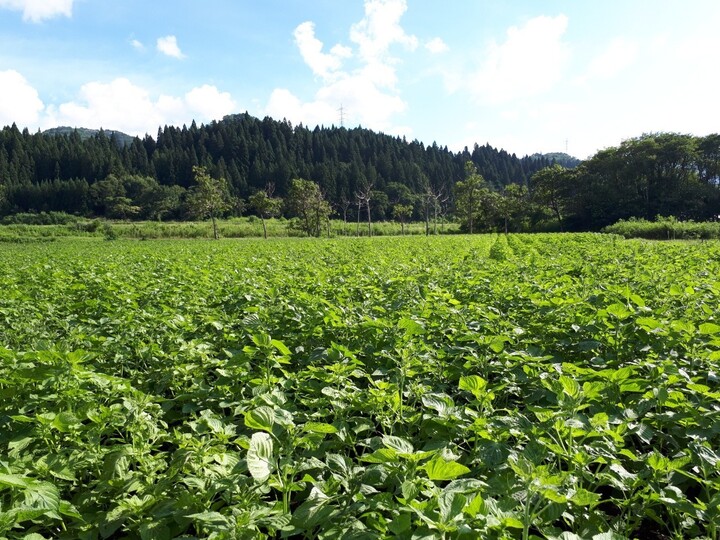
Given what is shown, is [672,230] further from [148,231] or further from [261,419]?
[148,231]

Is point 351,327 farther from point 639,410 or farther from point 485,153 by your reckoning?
point 485,153

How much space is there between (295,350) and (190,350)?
2.95 feet

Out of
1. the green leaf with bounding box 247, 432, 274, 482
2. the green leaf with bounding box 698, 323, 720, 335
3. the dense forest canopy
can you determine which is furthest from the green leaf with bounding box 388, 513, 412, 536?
the dense forest canopy

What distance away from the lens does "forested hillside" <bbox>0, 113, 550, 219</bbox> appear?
81500mm

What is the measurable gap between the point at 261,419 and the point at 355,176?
94236 mm

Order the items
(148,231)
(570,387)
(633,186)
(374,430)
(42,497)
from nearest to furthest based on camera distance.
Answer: (42,497) < (570,387) < (374,430) < (633,186) < (148,231)

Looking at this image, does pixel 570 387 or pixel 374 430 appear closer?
pixel 570 387

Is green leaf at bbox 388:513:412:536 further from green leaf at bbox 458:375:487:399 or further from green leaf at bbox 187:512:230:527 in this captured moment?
green leaf at bbox 458:375:487:399

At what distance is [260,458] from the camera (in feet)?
5.59

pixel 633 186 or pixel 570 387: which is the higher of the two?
pixel 633 186

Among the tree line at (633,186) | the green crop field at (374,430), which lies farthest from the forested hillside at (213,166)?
the green crop field at (374,430)

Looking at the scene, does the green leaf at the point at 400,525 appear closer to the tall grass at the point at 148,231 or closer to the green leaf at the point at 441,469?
the green leaf at the point at 441,469

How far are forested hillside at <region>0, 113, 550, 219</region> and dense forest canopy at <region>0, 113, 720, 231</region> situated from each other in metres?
0.26

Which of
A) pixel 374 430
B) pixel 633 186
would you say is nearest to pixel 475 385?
pixel 374 430
